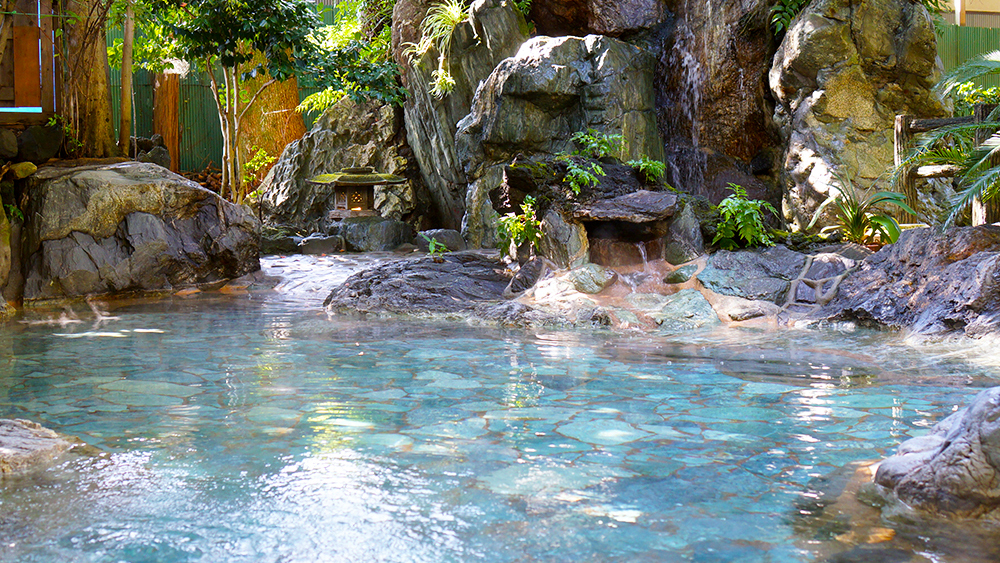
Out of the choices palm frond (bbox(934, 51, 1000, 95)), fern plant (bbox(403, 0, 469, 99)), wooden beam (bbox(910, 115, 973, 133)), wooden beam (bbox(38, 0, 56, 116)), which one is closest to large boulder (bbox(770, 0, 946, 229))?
wooden beam (bbox(910, 115, 973, 133))

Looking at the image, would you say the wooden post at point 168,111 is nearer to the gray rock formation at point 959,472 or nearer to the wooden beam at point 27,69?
the wooden beam at point 27,69

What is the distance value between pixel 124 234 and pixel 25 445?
7475 mm

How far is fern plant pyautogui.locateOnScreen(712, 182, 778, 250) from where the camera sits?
324 inches

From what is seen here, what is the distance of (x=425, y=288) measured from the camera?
27.8 feet

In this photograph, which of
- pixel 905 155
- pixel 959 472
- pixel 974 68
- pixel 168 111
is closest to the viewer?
pixel 959 472

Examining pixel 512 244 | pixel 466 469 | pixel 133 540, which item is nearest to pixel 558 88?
pixel 512 244

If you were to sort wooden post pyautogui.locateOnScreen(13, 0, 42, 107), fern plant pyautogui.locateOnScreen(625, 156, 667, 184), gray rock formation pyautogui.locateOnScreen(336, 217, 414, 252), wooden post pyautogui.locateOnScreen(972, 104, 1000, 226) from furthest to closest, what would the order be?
gray rock formation pyautogui.locateOnScreen(336, 217, 414, 252), wooden post pyautogui.locateOnScreen(13, 0, 42, 107), fern plant pyautogui.locateOnScreen(625, 156, 667, 184), wooden post pyautogui.locateOnScreen(972, 104, 1000, 226)

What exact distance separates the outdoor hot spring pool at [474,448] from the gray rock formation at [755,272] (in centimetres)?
151

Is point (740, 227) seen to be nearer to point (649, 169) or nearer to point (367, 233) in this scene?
point (649, 169)

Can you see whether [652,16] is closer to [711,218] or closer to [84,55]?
[711,218]

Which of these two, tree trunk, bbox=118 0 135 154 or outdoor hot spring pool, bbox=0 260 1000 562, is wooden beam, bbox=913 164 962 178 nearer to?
outdoor hot spring pool, bbox=0 260 1000 562

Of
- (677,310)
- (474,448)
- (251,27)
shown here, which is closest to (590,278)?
(677,310)

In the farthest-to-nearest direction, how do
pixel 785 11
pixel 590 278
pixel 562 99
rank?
1. pixel 562 99
2. pixel 785 11
3. pixel 590 278

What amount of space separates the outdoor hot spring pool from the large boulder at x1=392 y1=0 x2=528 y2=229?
28.5 feet
